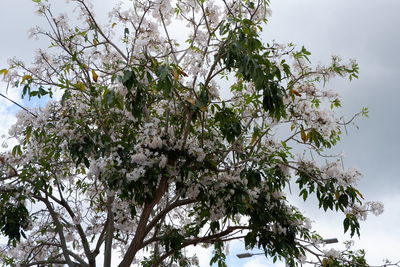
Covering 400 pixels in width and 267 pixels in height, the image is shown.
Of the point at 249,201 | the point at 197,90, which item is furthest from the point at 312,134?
the point at 197,90

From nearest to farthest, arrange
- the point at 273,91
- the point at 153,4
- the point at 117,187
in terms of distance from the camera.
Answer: the point at 273,91
the point at 117,187
the point at 153,4

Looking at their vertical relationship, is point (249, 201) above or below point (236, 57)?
below

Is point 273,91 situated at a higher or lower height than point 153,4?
lower

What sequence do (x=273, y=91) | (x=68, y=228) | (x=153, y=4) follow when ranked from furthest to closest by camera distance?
(x=68, y=228) < (x=153, y=4) < (x=273, y=91)

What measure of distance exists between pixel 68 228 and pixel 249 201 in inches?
106

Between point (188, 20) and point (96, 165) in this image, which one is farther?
point (188, 20)

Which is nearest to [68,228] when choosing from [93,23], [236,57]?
[93,23]

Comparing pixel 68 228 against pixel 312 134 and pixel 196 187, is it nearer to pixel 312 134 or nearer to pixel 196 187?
pixel 196 187

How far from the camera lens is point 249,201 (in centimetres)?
495

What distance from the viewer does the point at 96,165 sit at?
14.6 feet

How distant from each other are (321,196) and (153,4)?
9.38 feet

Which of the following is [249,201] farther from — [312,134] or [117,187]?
[117,187]

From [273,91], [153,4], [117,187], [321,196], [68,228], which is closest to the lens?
[273,91]

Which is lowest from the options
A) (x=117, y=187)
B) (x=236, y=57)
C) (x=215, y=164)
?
(x=117, y=187)
